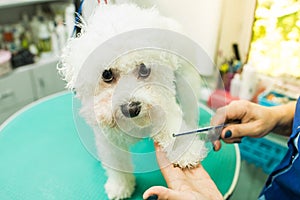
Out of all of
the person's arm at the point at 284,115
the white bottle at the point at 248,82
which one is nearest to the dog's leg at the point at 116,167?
the person's arm at the point at 284,115

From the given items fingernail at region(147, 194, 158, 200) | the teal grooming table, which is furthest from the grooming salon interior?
fingernail at region(147, 194, 158, 200)

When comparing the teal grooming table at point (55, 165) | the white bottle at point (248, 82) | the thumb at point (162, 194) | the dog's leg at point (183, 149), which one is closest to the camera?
the thumb at point (162, 194)

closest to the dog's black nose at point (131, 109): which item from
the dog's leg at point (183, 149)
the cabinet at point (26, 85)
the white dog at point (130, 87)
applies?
the white dog at point (130, 87)

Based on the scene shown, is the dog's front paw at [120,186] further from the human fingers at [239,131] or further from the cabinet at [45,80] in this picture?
the cabinet at [45,80]

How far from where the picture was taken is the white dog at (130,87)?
23.4 inches

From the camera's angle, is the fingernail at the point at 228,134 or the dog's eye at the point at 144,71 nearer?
the dog's eye at the point at 144,71

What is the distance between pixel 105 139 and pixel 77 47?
0.79 ft

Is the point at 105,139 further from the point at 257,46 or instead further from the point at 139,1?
the point at 257,46

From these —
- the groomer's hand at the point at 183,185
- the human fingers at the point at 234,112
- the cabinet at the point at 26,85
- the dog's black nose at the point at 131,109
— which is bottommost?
the cabinet at the point at 26,85

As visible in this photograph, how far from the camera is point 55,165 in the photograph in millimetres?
866

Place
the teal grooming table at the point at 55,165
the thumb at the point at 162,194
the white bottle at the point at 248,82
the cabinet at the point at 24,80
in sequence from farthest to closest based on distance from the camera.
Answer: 1. the cabinet at the point at 24,80
2. the white bottle at the point at 248,82
3. the teal grooming table at the point at 55,165
4. the thumb at the point at 162,194

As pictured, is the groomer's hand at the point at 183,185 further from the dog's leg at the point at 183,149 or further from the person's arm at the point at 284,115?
the person's arm at the point at 284,115

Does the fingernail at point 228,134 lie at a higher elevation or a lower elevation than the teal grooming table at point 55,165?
higher

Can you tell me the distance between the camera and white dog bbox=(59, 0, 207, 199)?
0.59m
